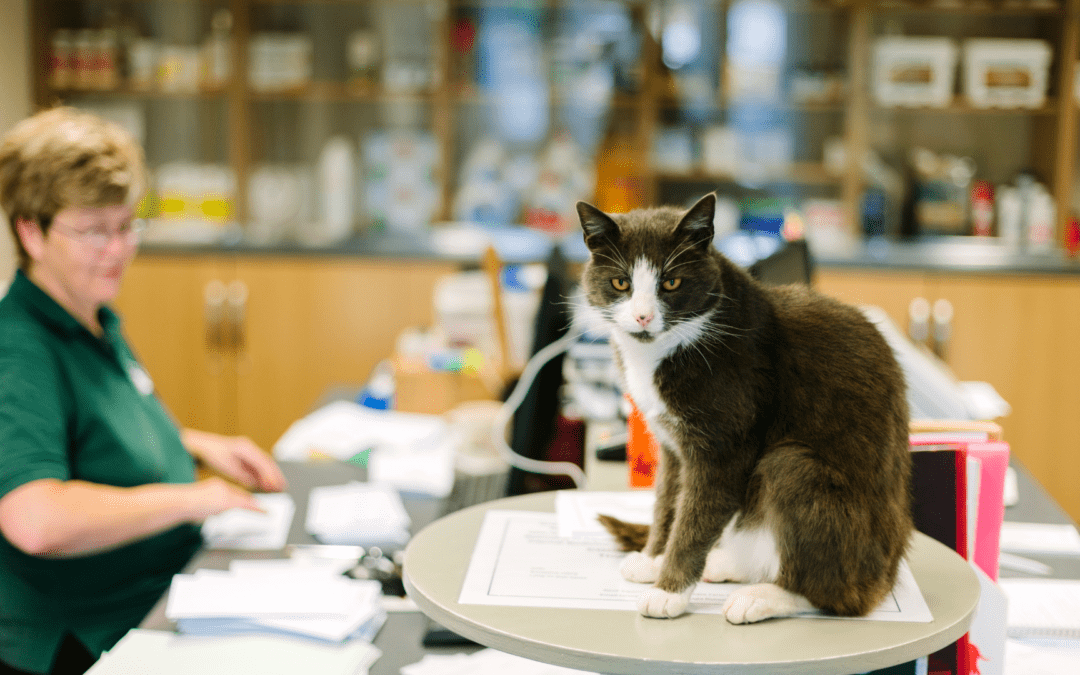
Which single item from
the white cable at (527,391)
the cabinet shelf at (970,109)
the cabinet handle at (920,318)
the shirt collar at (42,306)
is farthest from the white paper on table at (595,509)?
the cabinet shelf at (970,109)

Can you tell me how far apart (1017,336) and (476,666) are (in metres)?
2.98

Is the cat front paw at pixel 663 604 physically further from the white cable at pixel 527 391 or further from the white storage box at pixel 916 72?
the white storage box at pixel 916 72

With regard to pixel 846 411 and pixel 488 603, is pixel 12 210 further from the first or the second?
pixel 846 411

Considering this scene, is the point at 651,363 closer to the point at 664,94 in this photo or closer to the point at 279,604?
the point at 279,604

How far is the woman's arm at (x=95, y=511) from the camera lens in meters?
1.31

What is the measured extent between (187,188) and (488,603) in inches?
137

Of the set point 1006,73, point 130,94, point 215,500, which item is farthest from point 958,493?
point 130,94

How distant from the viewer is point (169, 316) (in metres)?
3.58

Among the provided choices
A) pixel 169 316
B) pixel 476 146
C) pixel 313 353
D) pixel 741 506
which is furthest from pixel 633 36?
pixel 741 506

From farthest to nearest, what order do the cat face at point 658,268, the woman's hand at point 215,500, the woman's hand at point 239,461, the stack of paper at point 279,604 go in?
the woman's hand at point 239,461 < the woman's hand at point 215,500 < the stack of paper at point 279,604 < the cat face at point 658,268

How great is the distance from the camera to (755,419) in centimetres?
76

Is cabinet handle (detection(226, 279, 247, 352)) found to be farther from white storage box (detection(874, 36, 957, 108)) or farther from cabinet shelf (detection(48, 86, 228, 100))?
white storage box (detection(874, 36, 957, 108))

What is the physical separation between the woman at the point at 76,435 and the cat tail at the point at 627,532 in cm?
76

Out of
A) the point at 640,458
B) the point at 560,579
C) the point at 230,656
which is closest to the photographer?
the point at 560,579
